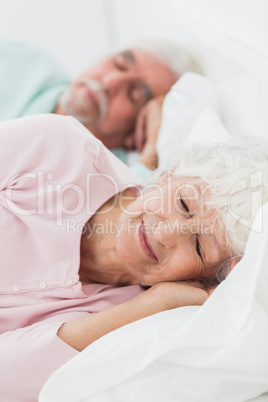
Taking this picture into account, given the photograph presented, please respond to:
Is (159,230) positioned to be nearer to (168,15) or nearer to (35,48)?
(168,15)

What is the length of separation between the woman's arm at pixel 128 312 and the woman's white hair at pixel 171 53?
4.09 feet

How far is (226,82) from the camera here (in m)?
1.76

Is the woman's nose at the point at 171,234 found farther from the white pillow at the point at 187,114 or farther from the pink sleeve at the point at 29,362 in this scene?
the white pillow at the point at 187,114

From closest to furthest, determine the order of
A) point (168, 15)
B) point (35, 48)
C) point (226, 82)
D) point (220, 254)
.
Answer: point (220, 254), point (226, 82), point (168, 15), point (35, 48)

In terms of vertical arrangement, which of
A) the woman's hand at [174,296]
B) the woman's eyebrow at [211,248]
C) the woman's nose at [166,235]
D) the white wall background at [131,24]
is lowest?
the woman's hand at [174,296]

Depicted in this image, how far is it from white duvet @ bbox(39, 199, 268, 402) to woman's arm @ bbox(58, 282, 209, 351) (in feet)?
0.37

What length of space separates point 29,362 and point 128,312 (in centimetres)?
22

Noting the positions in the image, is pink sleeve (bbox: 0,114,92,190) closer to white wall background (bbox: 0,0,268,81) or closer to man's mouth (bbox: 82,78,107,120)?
white wall background (bbox: 0,0,268,81)

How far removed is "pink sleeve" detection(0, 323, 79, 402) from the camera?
100cm

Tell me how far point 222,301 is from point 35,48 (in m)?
1.84

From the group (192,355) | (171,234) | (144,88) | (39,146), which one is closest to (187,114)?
(144,88)

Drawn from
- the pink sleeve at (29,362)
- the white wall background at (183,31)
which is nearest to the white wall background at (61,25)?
the white wall background at (183,31)

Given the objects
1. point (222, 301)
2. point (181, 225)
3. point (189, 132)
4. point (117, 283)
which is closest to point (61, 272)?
point (117, 283)

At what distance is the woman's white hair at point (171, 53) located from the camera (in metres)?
2.09
